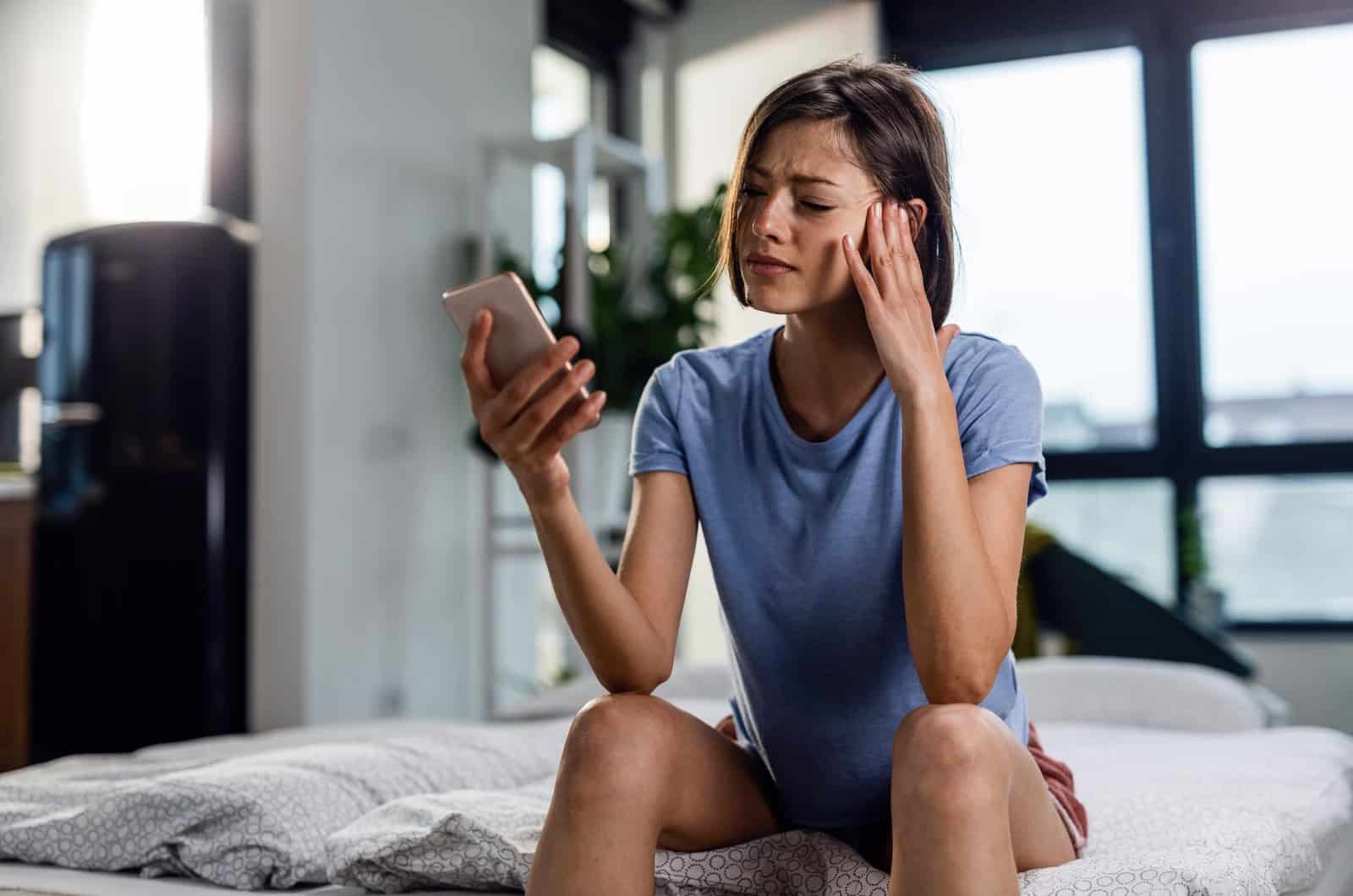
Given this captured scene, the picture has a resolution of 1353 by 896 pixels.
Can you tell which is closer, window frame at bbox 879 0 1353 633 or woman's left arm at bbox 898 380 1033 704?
woman's left arm at bbox 898 380 1033 704

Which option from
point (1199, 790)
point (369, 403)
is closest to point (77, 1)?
point (369, 403)

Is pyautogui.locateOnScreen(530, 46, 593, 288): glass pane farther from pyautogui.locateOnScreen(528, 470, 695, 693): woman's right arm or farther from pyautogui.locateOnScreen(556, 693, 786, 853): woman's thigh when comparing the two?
pyautogui.locateOnScreen(556, 693, 786, 853): woman's thigh

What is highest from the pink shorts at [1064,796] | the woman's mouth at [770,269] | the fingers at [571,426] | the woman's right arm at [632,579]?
the woman's mouth at [770,269]

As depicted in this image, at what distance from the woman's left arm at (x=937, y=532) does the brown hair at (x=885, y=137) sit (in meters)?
0.12

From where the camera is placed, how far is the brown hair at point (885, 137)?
1.21 meters

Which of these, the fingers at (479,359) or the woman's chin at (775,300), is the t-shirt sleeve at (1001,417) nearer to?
the woman's chin at (775,300)

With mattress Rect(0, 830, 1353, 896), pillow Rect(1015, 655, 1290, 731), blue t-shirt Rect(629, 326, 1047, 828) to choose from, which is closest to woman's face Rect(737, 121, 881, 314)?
blue t-shirt Rect(629, 326, 1047, 828)

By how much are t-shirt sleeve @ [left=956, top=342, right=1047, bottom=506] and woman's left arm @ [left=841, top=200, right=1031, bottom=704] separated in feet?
0.14

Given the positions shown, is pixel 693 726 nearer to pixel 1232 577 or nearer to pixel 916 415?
pixel 916 415

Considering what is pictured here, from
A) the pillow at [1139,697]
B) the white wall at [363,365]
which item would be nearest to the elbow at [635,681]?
the pillow at [1139,697]

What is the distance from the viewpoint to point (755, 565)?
48.4 inches

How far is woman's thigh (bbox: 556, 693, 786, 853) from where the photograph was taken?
42.1 inches

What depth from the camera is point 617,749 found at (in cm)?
107

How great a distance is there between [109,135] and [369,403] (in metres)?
1.19
